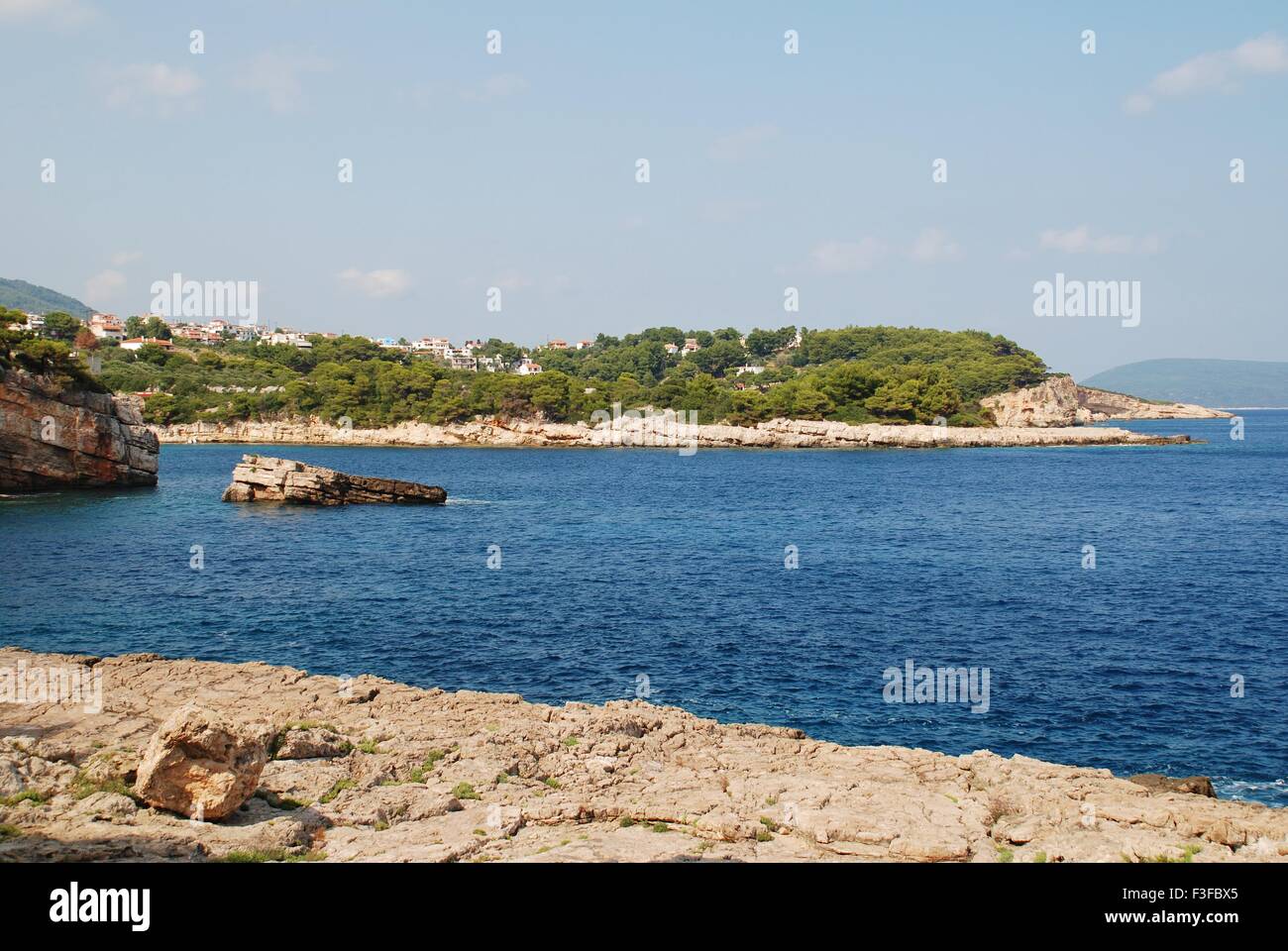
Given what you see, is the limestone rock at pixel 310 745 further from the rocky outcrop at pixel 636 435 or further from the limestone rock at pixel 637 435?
the rocky outcrop at pixel 636 435

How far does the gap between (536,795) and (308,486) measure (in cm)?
6437

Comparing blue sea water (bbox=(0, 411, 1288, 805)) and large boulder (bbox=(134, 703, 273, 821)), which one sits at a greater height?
large boulder (bbox=(134, 703, 273, 821))

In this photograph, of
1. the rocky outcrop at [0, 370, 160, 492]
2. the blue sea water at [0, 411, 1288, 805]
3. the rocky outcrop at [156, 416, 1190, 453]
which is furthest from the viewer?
the rocky outcrop at [156, 416, 1190, 453]

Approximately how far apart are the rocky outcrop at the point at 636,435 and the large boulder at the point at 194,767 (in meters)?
143

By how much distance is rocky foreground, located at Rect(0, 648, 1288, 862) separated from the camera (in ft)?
47.1

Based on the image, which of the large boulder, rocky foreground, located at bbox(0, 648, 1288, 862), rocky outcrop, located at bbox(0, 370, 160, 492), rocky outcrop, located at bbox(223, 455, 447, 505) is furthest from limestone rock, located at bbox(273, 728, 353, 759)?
rocky outcrop, located at bbox(0, 370, 160, 492)

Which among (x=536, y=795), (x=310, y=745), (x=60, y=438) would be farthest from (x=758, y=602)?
(x=60, y=438)

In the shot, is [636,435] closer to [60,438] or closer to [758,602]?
[60,438]

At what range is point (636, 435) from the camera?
161 metres

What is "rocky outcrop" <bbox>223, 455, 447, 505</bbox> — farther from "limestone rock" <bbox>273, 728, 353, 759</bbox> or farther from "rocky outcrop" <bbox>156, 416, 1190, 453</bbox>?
"rocky outcrop" <bbox>156, 416, 1190, 453</bbox>

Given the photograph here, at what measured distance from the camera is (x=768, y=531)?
63469 mm

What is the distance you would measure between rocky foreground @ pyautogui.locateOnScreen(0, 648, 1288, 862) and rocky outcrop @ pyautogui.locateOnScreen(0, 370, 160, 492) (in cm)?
6042

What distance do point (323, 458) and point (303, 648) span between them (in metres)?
104
